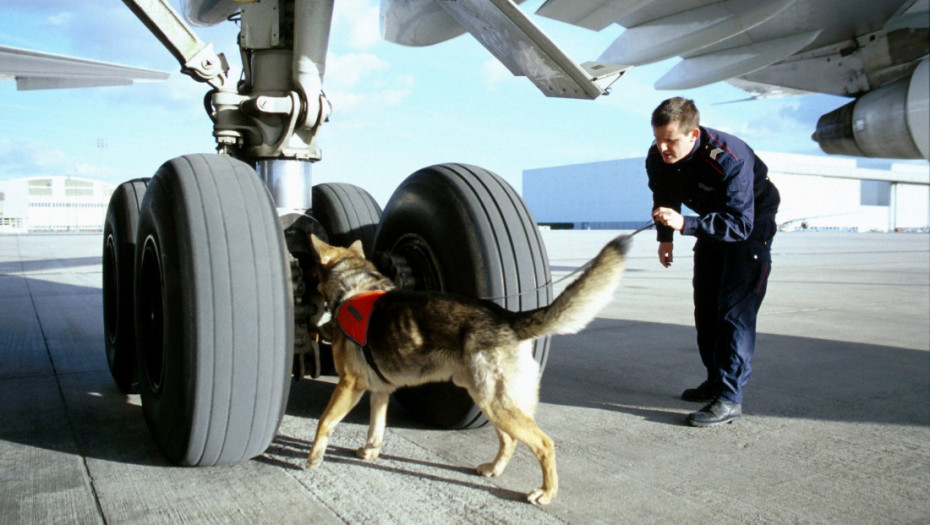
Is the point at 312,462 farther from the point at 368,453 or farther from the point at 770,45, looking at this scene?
the point at 770,45

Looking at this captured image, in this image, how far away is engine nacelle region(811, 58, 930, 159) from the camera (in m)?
4.20

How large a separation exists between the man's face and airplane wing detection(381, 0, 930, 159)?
468mm

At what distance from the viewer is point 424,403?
3.24 metres

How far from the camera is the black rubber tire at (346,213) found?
4141 mm

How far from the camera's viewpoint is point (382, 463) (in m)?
2.68

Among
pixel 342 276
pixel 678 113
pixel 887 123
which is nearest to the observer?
pixel 342 276

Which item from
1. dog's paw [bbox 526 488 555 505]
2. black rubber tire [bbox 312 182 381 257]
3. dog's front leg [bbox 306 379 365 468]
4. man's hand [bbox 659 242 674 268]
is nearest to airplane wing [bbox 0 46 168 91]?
black rubber tire [bbox 312 182 381 257]

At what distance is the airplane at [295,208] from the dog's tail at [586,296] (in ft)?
2.27

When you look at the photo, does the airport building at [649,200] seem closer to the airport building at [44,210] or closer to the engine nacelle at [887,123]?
the engine nacelle at [887,123]

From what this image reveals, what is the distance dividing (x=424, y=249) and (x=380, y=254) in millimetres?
294

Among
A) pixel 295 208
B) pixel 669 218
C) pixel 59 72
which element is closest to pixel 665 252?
pixel 669 218

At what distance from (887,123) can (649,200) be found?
59.1m

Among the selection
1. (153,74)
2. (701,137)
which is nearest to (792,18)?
(701,137)

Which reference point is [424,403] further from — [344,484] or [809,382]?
[809,382]
